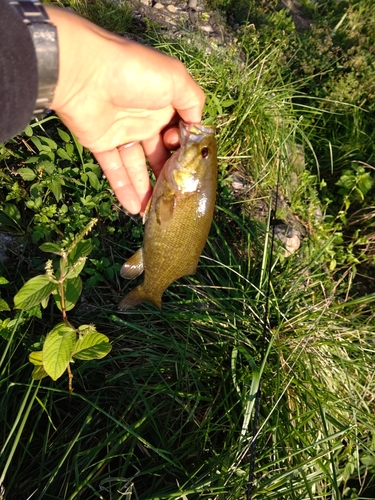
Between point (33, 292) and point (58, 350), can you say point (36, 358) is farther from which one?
point (33, 292)

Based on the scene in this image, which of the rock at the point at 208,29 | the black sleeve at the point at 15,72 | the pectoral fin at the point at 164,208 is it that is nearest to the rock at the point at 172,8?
the rock at the point at 208,29

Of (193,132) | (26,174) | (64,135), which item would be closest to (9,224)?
(26,174)

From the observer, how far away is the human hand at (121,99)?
1913 millimetres

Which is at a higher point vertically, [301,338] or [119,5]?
[119,5]

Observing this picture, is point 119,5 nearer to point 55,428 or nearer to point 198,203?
point 198,203

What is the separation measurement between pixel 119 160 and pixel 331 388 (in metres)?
1.96

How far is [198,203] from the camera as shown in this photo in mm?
2275

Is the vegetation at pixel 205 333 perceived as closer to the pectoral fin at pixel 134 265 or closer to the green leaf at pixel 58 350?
the green leaf at pixel 58 350

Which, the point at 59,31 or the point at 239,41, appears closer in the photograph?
the point at 59,31

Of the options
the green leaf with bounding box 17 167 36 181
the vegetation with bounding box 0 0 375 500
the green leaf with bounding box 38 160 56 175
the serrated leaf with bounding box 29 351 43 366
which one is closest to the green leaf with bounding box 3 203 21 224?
the vegetation with bounding box 0 0 375 500

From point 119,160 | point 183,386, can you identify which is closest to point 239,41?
point 119,160

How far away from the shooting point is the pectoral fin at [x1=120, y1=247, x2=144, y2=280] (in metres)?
2.48

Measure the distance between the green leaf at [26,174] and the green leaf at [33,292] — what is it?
1.17 m

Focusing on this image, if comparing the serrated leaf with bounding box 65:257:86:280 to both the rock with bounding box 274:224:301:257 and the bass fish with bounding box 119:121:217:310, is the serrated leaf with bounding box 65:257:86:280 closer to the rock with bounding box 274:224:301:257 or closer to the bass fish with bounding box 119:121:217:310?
the bass fish with bounding box 119:121:217:310
